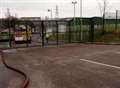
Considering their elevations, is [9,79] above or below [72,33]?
below

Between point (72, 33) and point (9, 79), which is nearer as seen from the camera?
point (9, 79)

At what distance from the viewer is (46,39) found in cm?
2056

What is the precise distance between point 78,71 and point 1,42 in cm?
1366

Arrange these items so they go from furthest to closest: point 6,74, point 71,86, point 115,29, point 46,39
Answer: point 115,29 → point 46,39 → point 6,74 → point 71,86

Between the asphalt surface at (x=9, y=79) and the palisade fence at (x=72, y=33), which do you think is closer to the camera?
the asphalt surface at (x=9, y=79)

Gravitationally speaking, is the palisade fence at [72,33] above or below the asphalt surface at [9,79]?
above

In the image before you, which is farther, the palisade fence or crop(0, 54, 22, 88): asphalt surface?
the palisade fence

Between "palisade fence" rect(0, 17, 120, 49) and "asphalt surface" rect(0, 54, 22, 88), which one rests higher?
"palisade fence" rect(0, 17, 120, 49)

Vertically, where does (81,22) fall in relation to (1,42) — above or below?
above

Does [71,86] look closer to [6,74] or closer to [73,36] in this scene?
[6,74]

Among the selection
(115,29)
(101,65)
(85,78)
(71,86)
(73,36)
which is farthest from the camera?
(115,29)

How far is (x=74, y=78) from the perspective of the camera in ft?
24.9

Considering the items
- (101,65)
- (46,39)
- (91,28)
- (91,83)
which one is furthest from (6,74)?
(91,28)

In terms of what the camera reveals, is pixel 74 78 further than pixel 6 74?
No
